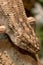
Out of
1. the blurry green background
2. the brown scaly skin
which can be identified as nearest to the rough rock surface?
the brown scaly skin

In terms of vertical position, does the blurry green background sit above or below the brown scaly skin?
below

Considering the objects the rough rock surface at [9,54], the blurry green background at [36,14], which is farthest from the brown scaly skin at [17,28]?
the blurry green background at [36,14]

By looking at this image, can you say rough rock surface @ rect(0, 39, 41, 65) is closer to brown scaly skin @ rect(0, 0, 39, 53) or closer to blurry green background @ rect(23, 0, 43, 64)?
brown scaly skin @ rect(0, 0, 39, 53)

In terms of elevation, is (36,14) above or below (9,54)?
below

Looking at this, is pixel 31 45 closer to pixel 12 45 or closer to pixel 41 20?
pixel 12 45

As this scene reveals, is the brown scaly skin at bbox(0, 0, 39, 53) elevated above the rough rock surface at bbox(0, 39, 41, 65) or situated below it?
above

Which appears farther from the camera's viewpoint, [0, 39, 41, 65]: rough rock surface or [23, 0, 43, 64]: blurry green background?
[23, 0, 43, 64]: blurry green background

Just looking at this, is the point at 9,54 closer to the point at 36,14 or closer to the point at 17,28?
the point at 17,28

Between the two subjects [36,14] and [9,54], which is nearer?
[9,54]

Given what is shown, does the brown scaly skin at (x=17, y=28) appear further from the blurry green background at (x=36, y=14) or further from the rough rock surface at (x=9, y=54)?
the blurry green background at (x=36, y=14)

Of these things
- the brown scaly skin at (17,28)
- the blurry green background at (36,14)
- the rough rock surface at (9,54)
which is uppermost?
the brown scaly skin at (17,28)

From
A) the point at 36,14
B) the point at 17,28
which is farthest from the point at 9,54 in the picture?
the point at 36,14

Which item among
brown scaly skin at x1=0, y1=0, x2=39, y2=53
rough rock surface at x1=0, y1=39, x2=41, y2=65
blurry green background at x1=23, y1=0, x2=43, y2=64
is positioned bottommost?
blurry green background at x1=23, y1=0, x2=43, y2=64
